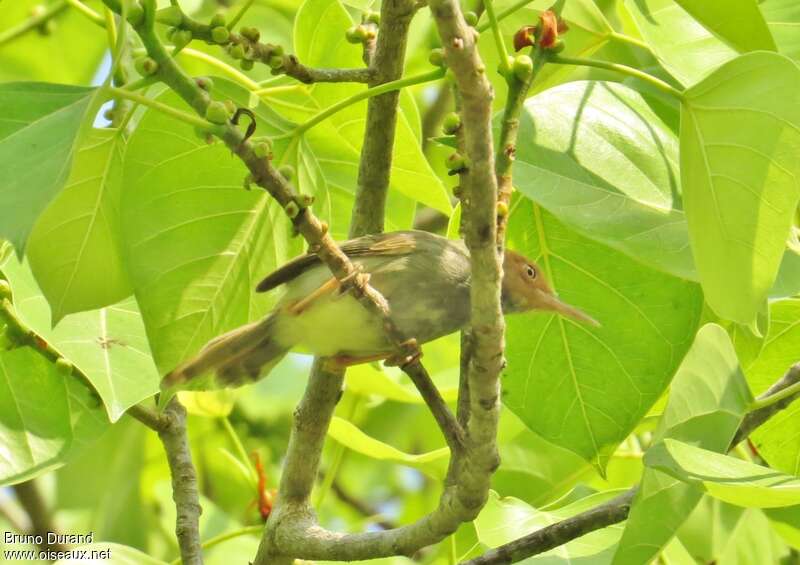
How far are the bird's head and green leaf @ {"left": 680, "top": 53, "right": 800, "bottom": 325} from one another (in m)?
0.65

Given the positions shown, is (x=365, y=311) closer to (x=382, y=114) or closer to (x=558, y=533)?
(x=382, y=114)

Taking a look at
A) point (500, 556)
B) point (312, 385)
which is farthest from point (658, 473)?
point (312, 385)

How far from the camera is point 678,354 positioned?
290 centimetres

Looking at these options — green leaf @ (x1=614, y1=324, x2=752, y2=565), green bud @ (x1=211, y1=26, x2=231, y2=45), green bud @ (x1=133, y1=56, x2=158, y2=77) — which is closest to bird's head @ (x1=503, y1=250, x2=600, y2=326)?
green leaf @ (x1=614, y1=324, x2=752, y2=565)

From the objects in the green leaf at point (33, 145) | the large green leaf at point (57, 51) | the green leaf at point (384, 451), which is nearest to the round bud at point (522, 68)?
the green leaf at point (33, 145)

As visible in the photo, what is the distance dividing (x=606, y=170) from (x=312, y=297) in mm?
858

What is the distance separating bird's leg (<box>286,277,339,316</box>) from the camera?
10.2 feet

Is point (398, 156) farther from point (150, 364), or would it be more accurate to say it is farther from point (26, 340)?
point (26, 340)

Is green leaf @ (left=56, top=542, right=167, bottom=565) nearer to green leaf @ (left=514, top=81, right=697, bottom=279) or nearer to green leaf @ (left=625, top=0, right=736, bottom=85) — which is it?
green leaf @ (left=514, top=81, right=697, bottom=279)

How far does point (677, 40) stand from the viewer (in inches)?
114

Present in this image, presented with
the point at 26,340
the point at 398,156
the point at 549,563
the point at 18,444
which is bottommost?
the point at 549,563

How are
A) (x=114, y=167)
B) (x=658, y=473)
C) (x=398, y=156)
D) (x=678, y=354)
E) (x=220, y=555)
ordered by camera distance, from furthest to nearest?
(x=220, y=555) < (x=398, y=156) < (x=678, y=354) < (x=114, y=167) < (x=658, y=473)

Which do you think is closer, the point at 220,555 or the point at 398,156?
the point at 398,156

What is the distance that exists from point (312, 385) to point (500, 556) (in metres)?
0.92
